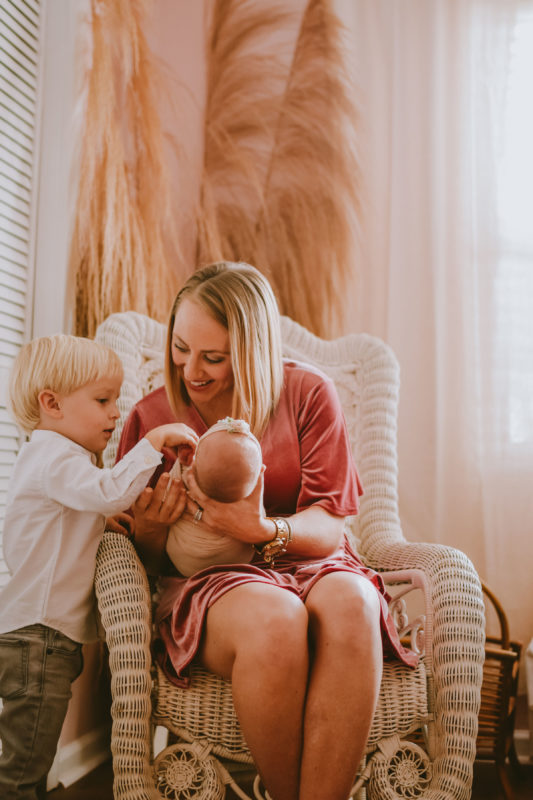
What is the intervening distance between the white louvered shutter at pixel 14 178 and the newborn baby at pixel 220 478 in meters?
0.60

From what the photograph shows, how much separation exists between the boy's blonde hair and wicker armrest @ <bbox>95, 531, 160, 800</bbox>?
367 mm

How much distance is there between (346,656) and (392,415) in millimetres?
934

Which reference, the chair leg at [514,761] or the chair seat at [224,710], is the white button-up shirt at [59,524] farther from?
the chair leg at [514,761]

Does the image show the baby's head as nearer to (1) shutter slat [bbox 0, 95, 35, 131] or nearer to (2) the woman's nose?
(2) the woman's nose

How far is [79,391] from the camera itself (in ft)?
4.63

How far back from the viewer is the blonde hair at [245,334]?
1.45m

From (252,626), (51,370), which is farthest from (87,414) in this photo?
(252,626)

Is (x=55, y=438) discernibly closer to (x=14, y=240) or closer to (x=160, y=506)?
(x=160, y=506)

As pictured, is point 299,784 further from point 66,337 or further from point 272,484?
point 66,337

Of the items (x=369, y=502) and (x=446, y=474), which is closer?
(x=369, y=502)

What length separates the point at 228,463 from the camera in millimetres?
1210

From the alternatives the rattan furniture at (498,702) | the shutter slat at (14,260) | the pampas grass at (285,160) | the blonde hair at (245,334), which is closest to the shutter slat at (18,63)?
the shutter slat at (14,260)

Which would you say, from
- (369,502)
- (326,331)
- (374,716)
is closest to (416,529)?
(369,502)

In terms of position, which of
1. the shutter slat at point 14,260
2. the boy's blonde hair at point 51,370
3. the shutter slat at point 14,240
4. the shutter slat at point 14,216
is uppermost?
the shutter slat at point 14,216
